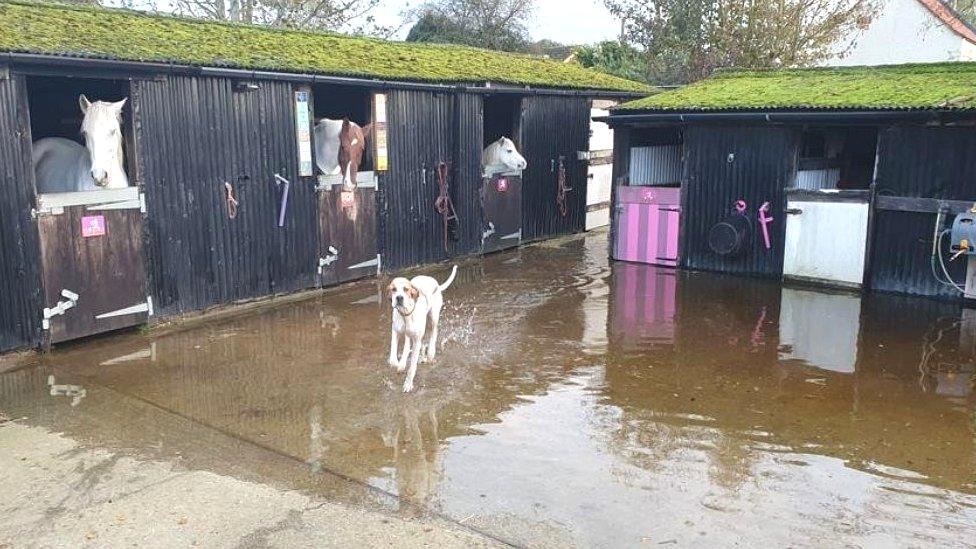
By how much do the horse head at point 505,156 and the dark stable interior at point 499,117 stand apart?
27.1 inches

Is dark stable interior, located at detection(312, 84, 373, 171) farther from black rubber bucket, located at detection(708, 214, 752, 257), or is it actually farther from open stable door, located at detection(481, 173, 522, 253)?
black rubber bucket, located at detection(708, 214, 752, 257)

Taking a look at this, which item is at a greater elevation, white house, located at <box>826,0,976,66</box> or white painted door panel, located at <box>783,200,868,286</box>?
white house, located at <box>826,0,976,66</box>

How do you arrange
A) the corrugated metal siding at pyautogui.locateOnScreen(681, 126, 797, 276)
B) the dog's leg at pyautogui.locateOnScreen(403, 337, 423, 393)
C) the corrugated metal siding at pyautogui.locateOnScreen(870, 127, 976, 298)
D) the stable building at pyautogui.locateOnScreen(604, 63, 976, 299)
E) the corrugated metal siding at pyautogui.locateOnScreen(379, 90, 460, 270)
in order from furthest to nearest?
the corrugated metal siding at pyautogui.locateOnScreen(379, 90, 460, 270) → the corrugated metal siding at pyautogui.locateOnScreen(681, 126, 797, 276) → the stable building at pyautogui.locateOnScreen(604, 63, 976, 299) → the corrugated metal siding at pyautogui.locateOnScreen(870, 127, 976, 298) → the dog's leg at pyautogui.locateOnScreen(403, 337, 423, 393)

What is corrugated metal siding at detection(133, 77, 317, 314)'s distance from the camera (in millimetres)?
9102

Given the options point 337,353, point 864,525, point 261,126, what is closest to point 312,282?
point 261,126

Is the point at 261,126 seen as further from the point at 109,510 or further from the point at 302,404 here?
the point at 109,510

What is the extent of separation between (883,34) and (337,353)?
95.8ft

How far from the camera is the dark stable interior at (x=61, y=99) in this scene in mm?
9945

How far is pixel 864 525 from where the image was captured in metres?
4.63

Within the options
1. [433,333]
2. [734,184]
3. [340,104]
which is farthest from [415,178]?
[433,333]

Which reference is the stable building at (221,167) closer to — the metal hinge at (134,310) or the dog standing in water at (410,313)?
the metal hinge at (134,310)

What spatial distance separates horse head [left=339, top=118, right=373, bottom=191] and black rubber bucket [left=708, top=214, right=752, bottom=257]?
17.9 ft

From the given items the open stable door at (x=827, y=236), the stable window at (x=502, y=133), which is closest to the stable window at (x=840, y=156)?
the open stable door at (x=827, y=236)

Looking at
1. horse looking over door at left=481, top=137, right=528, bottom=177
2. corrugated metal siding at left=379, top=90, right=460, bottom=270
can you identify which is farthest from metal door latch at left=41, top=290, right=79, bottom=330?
horse looking over door at left=481, top=137, right=528, bottom=177
